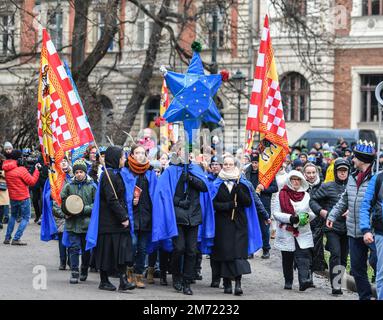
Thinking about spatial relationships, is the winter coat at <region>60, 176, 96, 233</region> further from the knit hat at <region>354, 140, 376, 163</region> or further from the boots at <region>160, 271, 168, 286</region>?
the knit hat at <region>354, 140, 376, 163</region>

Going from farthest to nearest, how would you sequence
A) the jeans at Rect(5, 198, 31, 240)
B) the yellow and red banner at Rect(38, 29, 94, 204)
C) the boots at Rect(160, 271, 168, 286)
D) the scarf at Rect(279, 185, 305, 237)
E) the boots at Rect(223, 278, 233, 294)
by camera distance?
the jeans at Rect(5, 198, 31, 240) < the yellow and red banner at Rect(38, 29, 94, 204) < the boots at Rect(160, 271, 168, 286) < the scarf at Rect(279, 185, 305, 237) < the boots at Rect(223, 278, 233, 294)

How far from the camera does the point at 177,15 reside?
98.9ft

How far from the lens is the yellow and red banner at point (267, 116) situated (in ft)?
49.5

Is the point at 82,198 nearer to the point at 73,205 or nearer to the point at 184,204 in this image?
the point at 73,205

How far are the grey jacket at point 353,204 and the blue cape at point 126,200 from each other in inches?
98.0

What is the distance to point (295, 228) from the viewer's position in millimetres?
13594

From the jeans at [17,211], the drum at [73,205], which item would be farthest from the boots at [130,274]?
the jeans at [17,211]

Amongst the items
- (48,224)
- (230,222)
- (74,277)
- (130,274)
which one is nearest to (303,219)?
(230,222)

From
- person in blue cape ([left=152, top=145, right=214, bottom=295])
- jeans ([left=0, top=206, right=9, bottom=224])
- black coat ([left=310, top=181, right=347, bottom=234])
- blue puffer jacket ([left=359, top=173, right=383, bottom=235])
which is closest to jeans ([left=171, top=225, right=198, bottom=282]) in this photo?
person in blue cape ([left=152, top=145, right=214, bottom=295])

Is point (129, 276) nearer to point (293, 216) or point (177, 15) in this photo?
point (293, 216)

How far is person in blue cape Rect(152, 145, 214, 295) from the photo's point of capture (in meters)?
13.1

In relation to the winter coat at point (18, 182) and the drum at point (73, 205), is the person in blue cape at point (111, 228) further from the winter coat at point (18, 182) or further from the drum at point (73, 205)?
the winter coat at point (18, 182)

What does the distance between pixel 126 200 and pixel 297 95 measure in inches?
1279

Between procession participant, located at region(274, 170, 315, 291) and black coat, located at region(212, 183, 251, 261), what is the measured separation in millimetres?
535
